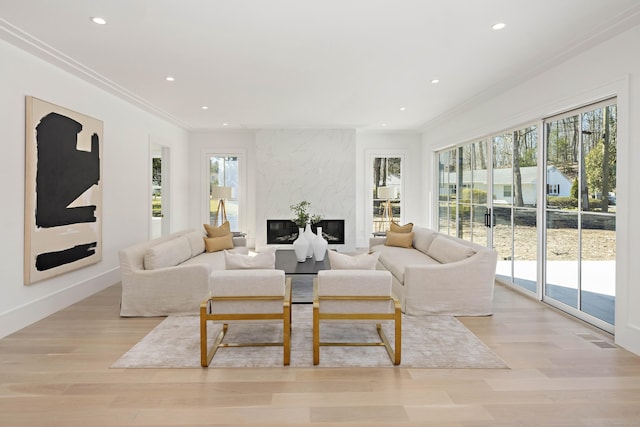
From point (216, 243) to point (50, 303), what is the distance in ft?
7.33

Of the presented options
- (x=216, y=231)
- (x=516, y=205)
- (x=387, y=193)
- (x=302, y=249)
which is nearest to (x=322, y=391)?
(x=302, y=249)

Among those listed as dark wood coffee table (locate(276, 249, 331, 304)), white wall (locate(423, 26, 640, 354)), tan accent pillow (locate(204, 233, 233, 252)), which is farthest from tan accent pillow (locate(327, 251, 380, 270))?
tan accent pillow (locate(204, 233, 233, 252))

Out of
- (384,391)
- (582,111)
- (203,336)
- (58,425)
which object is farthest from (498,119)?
(58,425)

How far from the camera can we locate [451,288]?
399cm

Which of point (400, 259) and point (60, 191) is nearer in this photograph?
point (60, 191)

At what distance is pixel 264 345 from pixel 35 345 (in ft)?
6.36

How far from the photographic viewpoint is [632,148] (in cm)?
304

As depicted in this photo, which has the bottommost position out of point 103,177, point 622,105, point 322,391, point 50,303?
point 322,391

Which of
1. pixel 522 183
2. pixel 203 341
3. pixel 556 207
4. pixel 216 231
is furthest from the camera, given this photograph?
pixel 216 231

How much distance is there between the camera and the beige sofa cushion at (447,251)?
4.23 metres

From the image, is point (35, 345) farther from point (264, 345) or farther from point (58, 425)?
point (264, 345)

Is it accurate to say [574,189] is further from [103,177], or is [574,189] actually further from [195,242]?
[103,177]

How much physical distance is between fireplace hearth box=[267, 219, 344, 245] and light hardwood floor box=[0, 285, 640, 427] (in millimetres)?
4789

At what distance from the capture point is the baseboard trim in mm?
3379
